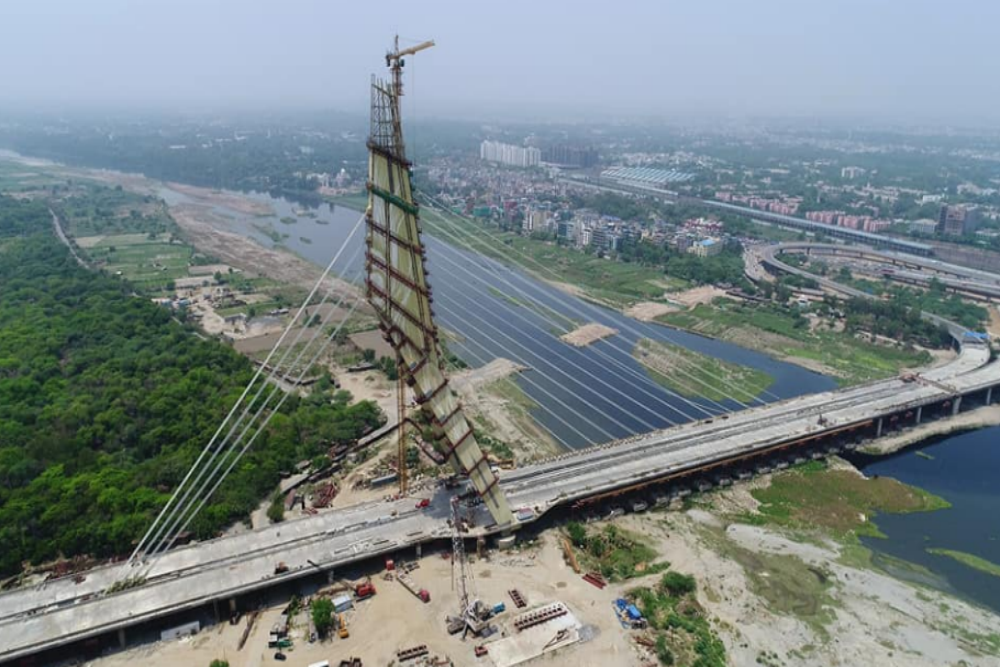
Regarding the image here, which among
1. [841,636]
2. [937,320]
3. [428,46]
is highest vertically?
[428,46]

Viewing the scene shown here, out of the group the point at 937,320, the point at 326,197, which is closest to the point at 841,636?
the point at 937,320

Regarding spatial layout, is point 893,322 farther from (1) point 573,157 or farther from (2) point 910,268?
(1) point 573,157

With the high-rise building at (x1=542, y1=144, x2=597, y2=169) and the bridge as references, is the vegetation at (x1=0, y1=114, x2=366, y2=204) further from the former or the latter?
the bridge

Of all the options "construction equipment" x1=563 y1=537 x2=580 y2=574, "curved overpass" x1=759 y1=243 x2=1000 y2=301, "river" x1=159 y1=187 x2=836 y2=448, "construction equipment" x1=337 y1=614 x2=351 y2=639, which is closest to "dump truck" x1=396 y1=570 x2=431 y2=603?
"construction equipment" x1=337 y1=614 x2=351 y2=639

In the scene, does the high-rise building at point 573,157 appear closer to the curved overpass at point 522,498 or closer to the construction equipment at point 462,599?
the curved overpass at point 522,498

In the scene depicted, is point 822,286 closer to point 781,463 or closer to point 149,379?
point 781,463

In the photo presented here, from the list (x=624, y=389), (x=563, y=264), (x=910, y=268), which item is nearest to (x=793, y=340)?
(x=624, y=389)
